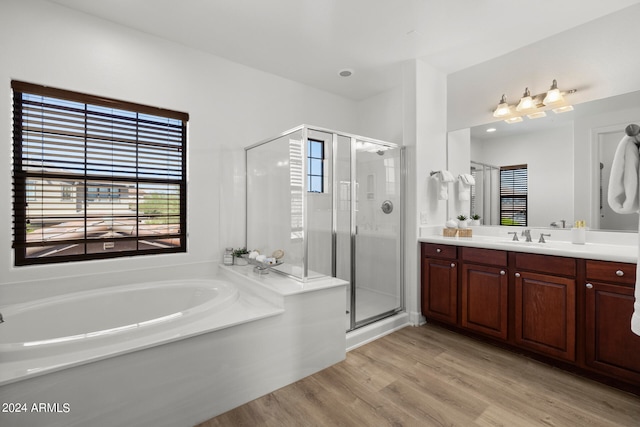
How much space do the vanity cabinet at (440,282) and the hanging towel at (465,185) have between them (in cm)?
72

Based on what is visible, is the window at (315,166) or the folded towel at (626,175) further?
the window at (315,166)

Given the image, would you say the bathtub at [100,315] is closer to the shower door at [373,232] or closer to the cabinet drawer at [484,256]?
the shower door at [373,232]

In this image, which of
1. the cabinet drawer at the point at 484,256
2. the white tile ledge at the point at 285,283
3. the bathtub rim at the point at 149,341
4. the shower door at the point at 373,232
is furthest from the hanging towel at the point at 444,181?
the bathtub rim at the point at 149,341

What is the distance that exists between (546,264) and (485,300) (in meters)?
0.55

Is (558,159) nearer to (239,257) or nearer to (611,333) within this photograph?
(611,333)

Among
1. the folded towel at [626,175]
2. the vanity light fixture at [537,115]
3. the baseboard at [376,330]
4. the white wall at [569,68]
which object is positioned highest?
the white wall at [569,68]

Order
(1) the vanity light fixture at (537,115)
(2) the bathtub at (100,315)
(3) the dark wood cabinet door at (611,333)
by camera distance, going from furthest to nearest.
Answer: (1) the vanity light fixture at (537,115)
(3) the dark wood cabinet door at (611,333)
(2) the bathtub at (100,315)

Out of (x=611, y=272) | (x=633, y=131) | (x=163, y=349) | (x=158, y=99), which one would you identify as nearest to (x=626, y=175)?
(x=633, y=131)

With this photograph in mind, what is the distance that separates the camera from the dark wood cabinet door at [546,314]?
200 centimetres

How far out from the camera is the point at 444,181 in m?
3.02

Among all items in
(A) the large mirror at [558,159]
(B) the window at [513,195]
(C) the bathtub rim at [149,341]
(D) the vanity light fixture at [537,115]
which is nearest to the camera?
(C) the bathtub rim at [149,341]

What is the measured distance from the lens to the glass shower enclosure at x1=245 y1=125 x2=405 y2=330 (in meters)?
2.35

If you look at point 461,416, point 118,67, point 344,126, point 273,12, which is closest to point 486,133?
point 344,126

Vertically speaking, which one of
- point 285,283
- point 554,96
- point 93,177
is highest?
point 554,96
